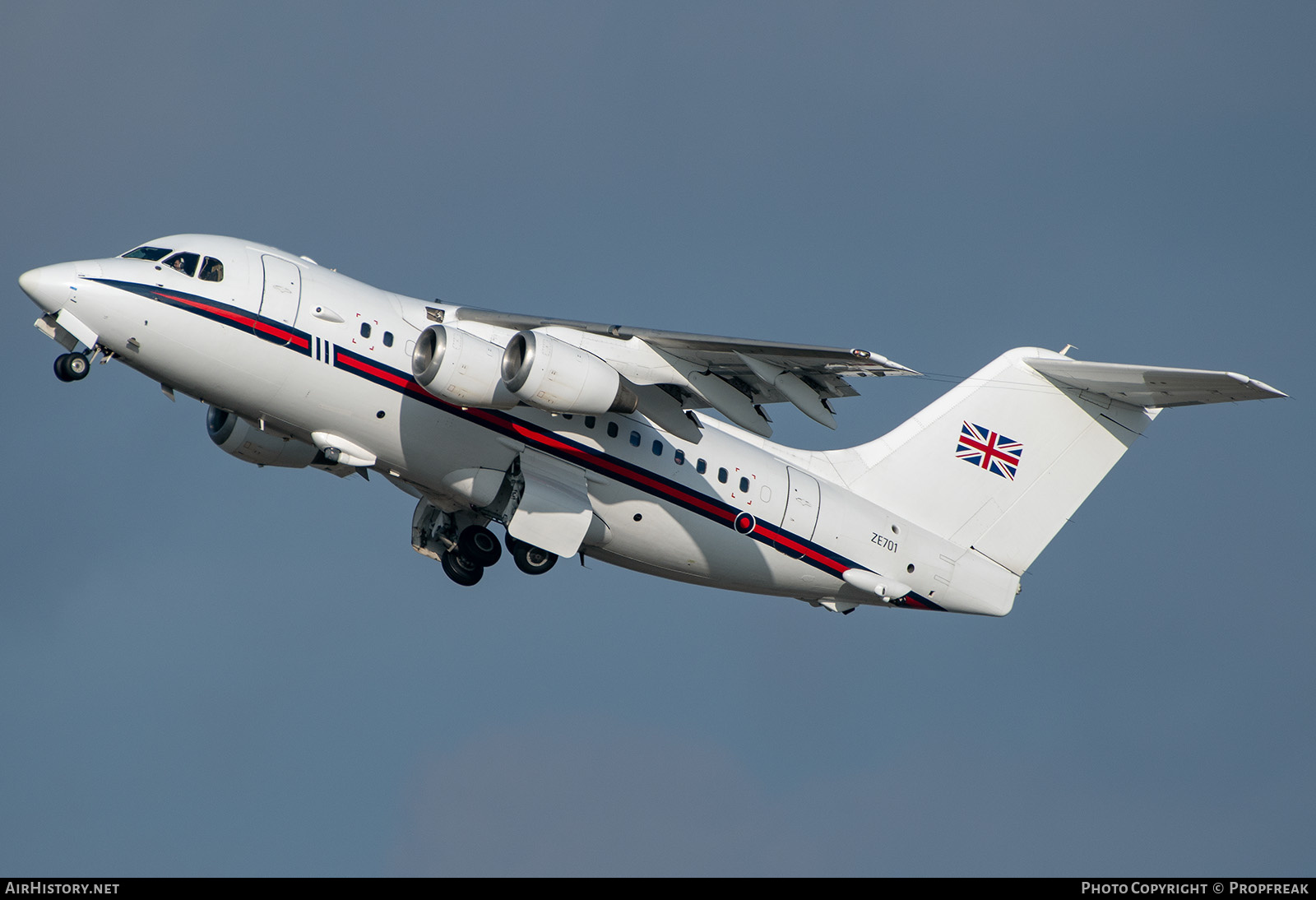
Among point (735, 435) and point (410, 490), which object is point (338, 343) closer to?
point (410, 490)

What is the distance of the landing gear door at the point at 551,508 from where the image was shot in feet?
45.6

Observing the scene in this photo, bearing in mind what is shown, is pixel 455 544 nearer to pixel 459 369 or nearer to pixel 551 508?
pixel 551 508

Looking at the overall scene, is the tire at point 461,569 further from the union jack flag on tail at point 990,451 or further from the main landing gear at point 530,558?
the union jack flag on tail at point 990,451

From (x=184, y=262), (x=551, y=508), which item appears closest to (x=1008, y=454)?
(x=551, y=508)

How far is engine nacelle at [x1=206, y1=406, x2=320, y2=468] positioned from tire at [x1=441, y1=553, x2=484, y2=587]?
1801 mm

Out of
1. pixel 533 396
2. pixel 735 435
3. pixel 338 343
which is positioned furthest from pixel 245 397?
pixel 735 435

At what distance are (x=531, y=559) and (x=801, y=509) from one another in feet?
9.43

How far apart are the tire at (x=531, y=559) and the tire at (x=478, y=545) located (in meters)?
0.67

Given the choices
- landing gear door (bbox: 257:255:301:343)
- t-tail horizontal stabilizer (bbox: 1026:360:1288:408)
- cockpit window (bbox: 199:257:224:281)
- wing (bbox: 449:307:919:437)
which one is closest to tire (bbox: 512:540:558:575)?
wing (bbox: 449:307:919:437)

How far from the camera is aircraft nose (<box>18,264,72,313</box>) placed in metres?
12.2

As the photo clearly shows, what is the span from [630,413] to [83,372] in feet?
16.3

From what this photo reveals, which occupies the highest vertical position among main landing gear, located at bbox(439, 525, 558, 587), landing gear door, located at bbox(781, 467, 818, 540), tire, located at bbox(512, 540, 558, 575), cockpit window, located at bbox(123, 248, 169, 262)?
cockpit window, located at bbox(123, 248, 169, 262)

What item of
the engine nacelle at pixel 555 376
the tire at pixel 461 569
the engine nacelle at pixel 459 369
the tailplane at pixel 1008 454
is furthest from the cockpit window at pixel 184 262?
the tailplane at pixel 1008 454

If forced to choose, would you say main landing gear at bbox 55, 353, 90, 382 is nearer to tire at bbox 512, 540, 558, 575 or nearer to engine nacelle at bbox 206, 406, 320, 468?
engine nacelle at bbox 206, 406, 320, 468
